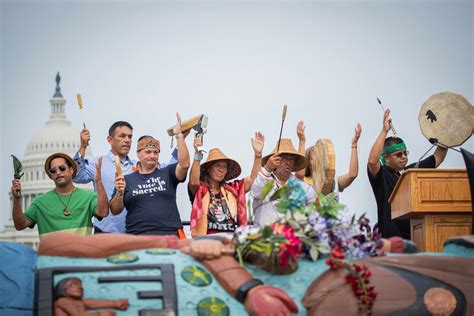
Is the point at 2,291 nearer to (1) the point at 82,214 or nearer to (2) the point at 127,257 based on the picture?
(2) the point at 127,257

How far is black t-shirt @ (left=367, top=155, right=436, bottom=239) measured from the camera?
768 cm

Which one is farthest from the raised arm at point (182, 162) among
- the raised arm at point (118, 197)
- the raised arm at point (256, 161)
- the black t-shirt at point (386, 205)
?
the black t-shirt at point (386, 205)

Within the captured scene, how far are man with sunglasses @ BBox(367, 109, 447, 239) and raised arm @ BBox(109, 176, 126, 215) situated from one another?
232 cm

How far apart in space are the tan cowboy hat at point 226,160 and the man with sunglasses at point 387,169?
121 cm

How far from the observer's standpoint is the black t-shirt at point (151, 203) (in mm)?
6906

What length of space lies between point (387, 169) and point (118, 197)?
259 centimetres

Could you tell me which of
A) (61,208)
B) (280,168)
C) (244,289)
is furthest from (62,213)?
(244,289)

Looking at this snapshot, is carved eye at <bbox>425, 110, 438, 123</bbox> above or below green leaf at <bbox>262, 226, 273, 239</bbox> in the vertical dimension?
above

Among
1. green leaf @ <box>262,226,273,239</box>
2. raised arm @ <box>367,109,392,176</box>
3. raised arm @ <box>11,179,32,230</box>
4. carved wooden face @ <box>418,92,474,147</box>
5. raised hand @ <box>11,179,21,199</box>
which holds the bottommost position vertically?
green leaf @ <box>262,226,273,239</box>

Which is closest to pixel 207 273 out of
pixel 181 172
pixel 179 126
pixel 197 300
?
pixel 197 300

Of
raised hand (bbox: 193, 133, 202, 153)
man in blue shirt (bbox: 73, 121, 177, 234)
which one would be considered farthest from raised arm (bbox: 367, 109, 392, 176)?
man in blue shirt (bbox: 73, 121, 177, 234)

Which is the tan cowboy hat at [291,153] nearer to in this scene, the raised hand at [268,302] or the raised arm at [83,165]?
the raised arm at [83,165]

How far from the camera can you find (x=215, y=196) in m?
7.23

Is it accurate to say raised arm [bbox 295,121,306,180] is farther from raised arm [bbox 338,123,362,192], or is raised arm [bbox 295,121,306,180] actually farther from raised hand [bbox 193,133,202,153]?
raised hand [bbox 193,133,202,153]
